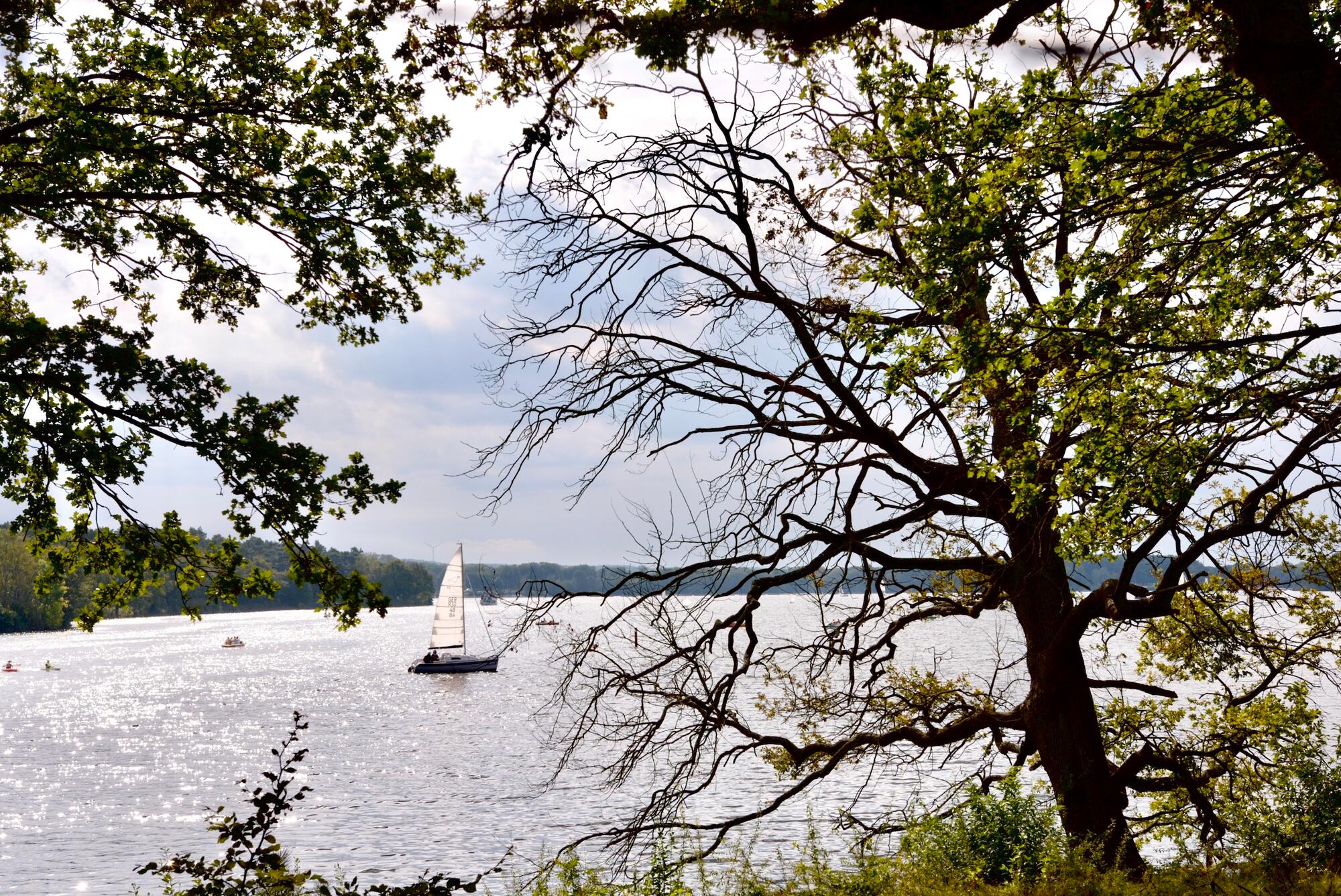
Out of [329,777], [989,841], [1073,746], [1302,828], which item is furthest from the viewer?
[329,777]

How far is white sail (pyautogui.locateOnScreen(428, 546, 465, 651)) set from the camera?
280 ft

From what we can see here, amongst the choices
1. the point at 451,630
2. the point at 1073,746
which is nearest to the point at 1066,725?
the point at 1073,746

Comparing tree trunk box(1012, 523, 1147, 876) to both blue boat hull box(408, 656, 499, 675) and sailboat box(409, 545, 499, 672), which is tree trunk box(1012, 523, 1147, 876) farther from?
blue boat hull box(408, 656, 499, 675)

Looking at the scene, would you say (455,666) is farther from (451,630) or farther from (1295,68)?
(1295,68)

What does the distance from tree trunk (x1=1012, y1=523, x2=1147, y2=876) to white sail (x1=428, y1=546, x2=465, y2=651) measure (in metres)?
76.2

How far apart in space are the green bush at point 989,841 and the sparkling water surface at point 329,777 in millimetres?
4629

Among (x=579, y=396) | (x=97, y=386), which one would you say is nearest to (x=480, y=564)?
(x=579, y=396)

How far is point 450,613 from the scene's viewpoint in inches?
3563

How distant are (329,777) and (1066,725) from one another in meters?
42.5

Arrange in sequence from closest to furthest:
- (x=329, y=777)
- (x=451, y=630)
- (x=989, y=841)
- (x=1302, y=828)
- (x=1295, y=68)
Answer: (x=1295, y=68), (x=1302, y=828), (x=989, y=841), (x=329, y=777), (x=451, y=630)

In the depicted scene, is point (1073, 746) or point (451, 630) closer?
point (1073, 746)

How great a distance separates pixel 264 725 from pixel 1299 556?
2644 inches

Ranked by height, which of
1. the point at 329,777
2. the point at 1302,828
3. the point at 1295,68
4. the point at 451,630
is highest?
the point at 1295,68

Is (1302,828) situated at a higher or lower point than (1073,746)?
lower
